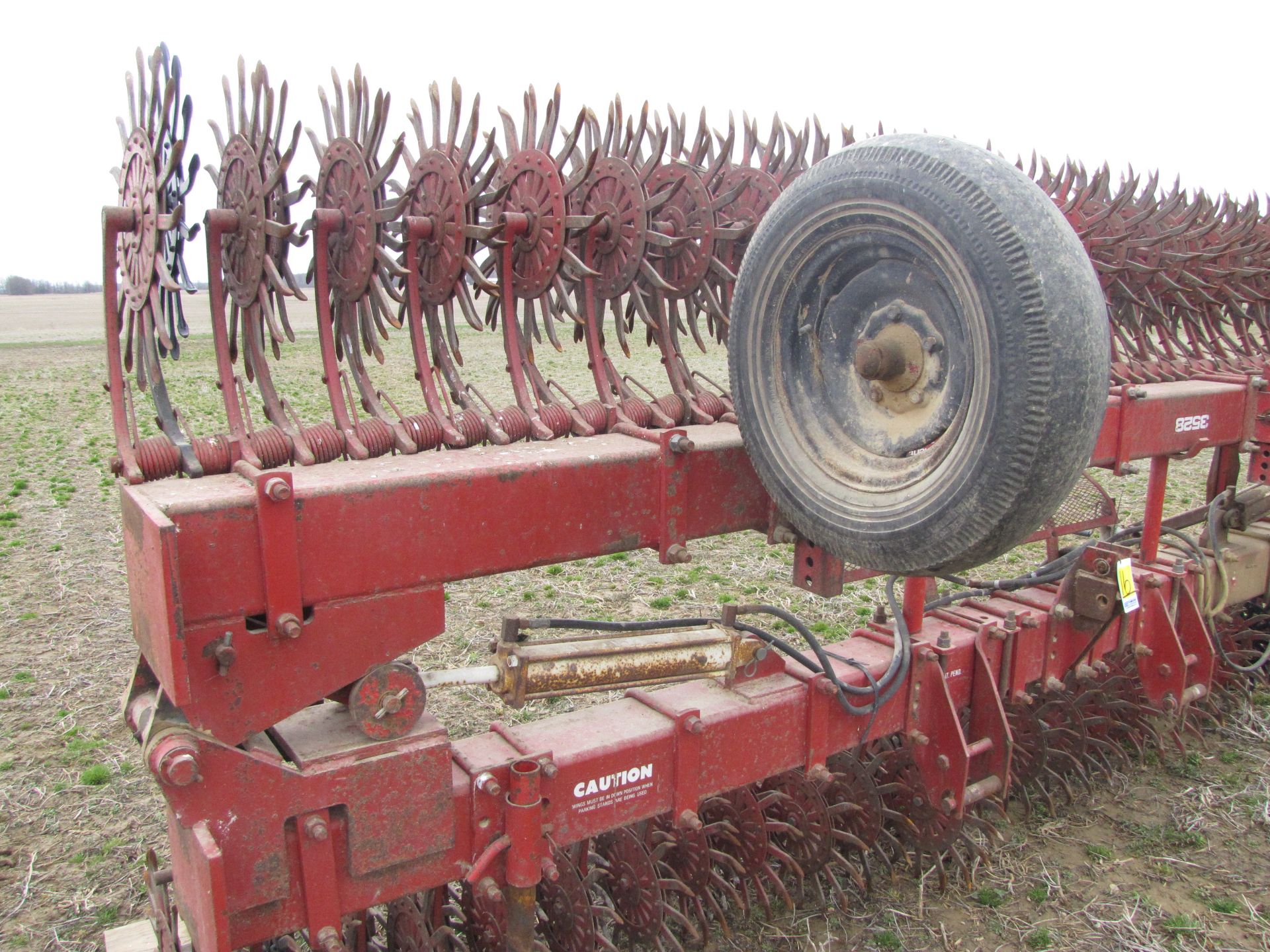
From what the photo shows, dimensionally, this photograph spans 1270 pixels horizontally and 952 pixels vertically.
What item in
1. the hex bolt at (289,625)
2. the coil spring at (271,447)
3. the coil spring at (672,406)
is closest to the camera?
the hex bolt at (289,625)

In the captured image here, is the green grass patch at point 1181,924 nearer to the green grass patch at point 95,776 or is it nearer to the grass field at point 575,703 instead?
the grass field at point 575,703

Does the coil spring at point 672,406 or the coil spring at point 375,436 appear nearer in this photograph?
the coil spring at point 375,436

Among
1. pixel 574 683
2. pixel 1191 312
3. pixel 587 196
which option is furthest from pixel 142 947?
pixel 1191 312

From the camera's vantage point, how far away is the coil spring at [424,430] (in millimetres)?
2373

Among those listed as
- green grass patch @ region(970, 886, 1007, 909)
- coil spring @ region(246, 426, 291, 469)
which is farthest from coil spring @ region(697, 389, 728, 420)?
green grass patch @ region(970, 886, 1007, 909)

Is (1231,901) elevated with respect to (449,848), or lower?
lower

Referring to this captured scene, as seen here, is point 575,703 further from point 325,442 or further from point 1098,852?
point 325,442

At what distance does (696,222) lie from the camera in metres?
2.89

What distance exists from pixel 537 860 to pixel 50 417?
14238 millimetres

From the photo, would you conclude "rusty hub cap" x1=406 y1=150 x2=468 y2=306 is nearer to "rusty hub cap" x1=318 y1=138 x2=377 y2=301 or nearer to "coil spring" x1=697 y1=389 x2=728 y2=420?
"rusty hub cap" x1=318 y1=138 x2=377 y2=301

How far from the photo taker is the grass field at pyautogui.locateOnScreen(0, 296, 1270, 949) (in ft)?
9.91

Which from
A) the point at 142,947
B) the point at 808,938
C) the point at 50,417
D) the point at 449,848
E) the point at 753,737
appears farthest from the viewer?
the point at 50,417

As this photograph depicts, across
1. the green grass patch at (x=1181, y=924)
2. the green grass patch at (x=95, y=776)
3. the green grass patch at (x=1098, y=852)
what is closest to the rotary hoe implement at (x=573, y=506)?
the green grass patch at (x=1098, y=852)

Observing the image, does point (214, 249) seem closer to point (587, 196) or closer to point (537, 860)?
point (587, 196)
